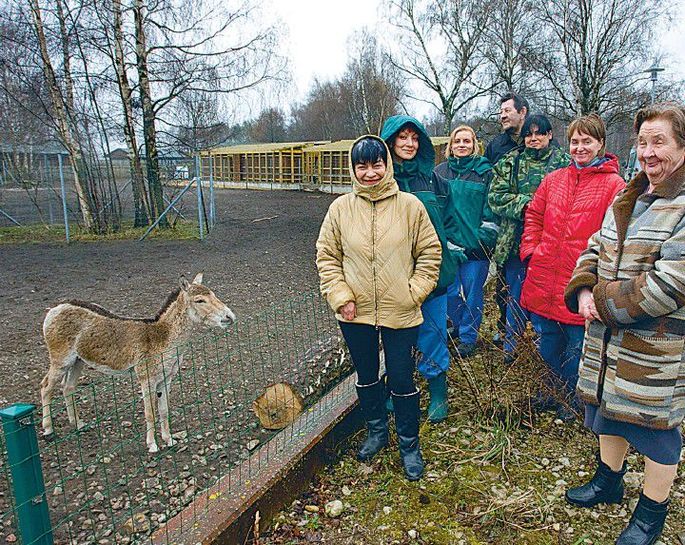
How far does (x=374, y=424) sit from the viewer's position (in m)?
3.27

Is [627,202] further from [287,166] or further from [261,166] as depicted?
[261,166]

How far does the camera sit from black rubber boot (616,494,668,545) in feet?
7.68

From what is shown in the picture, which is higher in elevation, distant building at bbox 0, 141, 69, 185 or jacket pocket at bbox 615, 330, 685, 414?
distant building at bbox 0, 141, 69, 185

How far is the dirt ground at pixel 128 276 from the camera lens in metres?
5.34

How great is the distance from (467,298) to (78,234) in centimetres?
1131

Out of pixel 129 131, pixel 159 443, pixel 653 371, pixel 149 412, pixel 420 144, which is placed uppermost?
pixel 129 131

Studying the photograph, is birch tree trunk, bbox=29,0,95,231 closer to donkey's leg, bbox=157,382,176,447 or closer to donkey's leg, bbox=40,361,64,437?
donkey's leg, bbox=40,361,64,437

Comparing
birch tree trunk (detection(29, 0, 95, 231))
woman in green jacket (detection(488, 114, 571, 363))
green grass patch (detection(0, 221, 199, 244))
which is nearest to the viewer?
woman in green jacket (detection(488, 114, 571, 363))

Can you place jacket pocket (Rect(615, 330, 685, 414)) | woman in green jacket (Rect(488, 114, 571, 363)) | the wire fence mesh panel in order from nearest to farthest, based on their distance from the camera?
1. jacket pocket (Rect(615, 330, 685, 414))
2. woman in green jacket (Rect(488, 114, 571, 363))
3. the wire fence mesh panel

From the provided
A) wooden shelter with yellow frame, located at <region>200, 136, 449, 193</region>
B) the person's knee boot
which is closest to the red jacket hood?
the person's knee boot

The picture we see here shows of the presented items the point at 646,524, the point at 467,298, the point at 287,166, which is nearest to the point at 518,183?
the point at 467,298

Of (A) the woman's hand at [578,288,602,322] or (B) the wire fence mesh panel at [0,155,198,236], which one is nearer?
(A) the woman's hand at [578,288,602,322]

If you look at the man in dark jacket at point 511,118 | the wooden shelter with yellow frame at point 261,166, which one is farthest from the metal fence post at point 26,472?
the wooden shelter with yellow frame at point 261,166

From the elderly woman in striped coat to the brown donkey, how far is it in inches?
93.0
